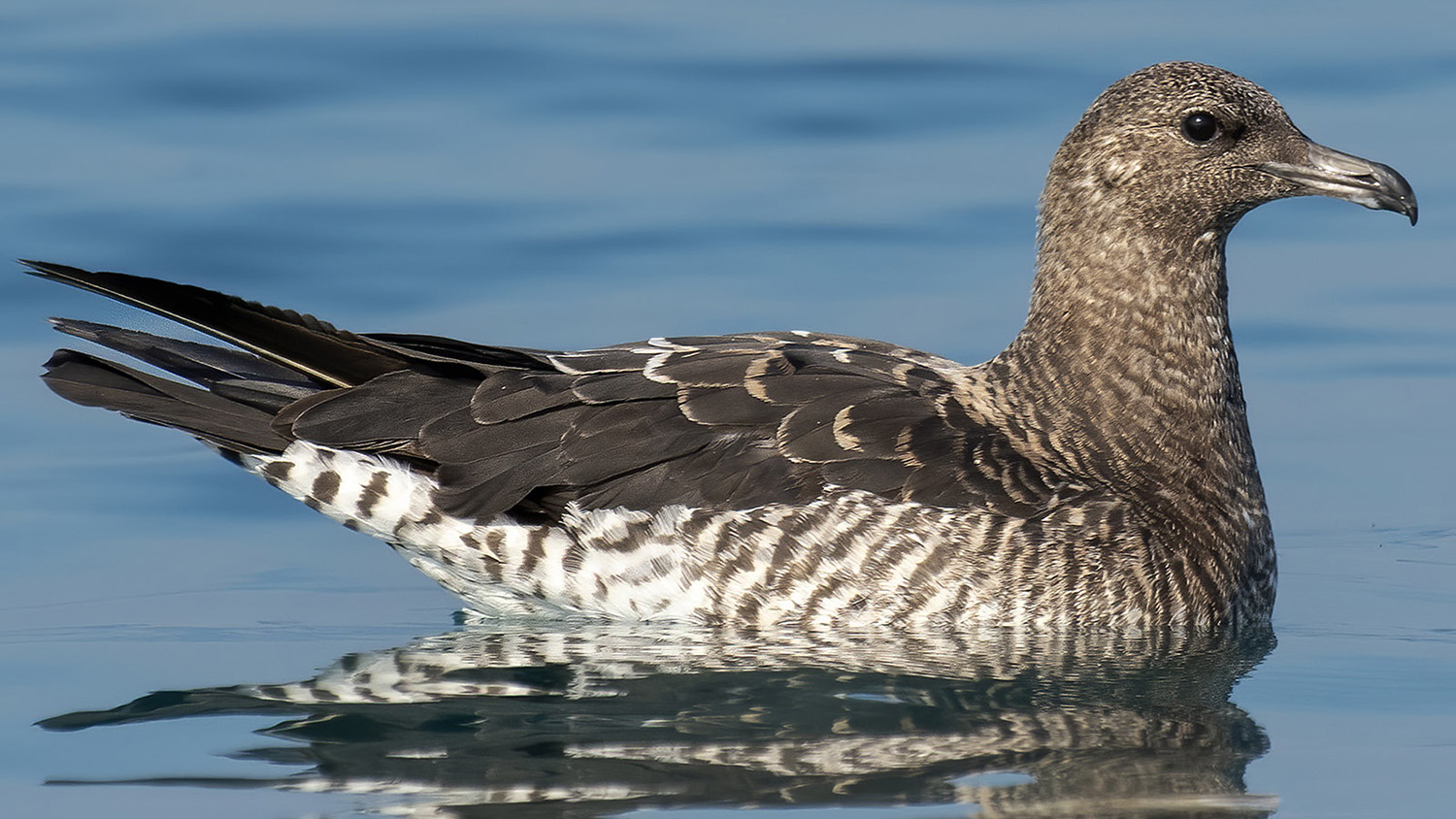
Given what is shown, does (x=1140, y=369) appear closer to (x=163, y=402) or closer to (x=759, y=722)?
(x=759, y=722)

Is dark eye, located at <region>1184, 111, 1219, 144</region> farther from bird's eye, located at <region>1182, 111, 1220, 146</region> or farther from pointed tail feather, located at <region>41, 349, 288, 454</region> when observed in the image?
pointed tail feather, located at <region>41, 349, 288, 454</region>

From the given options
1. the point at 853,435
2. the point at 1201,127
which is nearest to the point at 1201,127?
the point at 1201,127

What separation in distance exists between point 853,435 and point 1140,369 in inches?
42.8

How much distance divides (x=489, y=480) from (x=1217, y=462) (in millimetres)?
2460

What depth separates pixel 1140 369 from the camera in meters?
7.81

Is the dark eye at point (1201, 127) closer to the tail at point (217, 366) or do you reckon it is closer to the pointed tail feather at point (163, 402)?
the tail at point (217, 366)

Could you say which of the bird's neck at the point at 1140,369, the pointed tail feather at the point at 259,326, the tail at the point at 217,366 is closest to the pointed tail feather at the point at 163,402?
the tail at the point at 217,366

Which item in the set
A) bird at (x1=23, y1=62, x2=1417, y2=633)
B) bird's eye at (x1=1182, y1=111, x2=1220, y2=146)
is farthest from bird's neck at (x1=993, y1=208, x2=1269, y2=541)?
bird's eye at (x1=1182, y1=111, x2=1220, y2=146)

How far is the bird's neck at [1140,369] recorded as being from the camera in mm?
7727

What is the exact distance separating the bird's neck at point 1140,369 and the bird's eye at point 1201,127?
315 millimetres

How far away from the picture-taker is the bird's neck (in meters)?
7.73

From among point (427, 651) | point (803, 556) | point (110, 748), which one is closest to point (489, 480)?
point (427, 651)

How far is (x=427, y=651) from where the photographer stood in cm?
749

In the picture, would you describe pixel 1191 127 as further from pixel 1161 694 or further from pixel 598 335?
pixel 598 335
